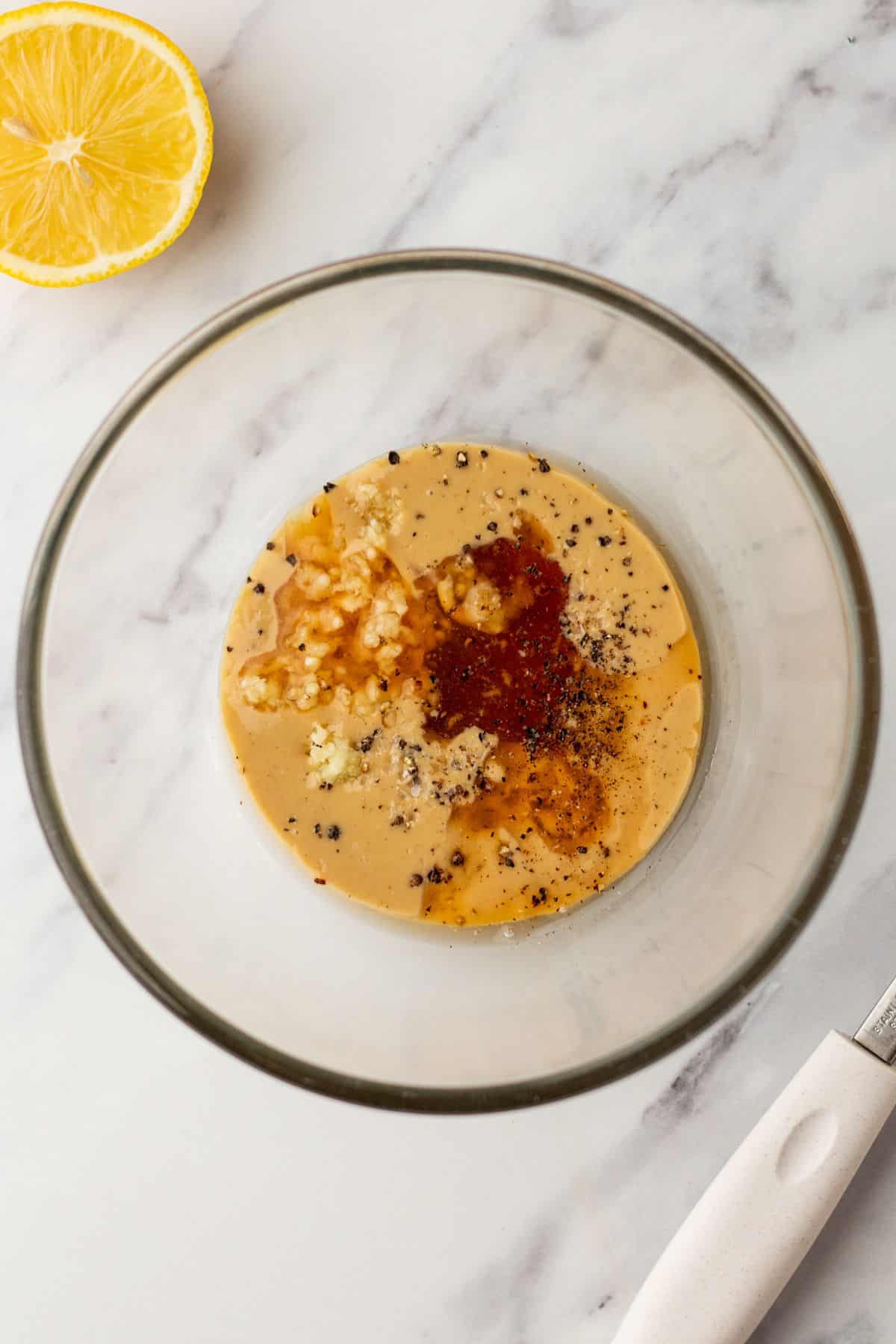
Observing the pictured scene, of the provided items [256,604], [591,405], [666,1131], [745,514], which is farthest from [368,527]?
[666,1131]

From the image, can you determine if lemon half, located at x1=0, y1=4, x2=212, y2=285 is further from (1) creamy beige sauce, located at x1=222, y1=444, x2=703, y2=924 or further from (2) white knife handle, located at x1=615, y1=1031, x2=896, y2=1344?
(2) white knife handle, located at x1=615, y1=1031, x2=896, y2=1344

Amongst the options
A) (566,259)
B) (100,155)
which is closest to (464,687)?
(566,259)

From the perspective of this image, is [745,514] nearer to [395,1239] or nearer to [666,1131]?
[666,1131]

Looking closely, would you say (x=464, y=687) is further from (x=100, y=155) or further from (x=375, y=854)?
(x=100, y=155)

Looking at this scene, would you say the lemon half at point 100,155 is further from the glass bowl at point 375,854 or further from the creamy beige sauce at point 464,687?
the creamy beige sauce at point 464,687

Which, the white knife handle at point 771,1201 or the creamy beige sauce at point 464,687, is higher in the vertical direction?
the creamy beige sauce at point 464,687

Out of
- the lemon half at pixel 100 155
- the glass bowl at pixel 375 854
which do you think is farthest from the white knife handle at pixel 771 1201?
the lemon half at pixel 100 155
